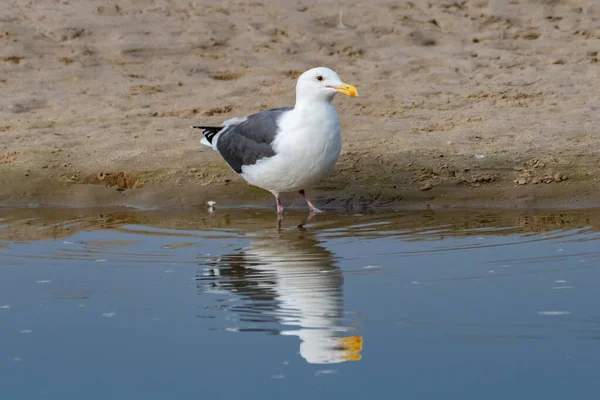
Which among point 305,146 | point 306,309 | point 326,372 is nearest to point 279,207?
point 305,146

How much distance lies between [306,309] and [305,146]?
2288 millimetres

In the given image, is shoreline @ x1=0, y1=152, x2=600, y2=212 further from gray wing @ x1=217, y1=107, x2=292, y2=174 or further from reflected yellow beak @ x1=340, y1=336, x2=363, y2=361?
reflected yellow beak @ x1=340, y1=336, x2=363, y2=361

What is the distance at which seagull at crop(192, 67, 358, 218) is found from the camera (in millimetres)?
7281

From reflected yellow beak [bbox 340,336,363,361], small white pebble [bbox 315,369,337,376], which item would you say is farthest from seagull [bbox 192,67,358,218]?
small white pebble [bbox 315,369,337,376]

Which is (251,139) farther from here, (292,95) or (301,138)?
(292,95)

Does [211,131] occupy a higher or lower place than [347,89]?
lower

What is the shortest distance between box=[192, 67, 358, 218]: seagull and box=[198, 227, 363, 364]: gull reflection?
22.1 inches

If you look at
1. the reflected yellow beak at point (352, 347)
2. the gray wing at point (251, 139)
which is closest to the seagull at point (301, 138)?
the gray wing at point (251, 139)

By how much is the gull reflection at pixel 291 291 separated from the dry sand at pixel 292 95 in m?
1.79

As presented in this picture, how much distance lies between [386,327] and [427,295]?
57cm

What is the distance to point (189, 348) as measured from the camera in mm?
4602

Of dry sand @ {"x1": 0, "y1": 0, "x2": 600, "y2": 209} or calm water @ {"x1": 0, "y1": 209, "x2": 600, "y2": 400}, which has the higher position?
dry sand @ {"x1": 0, "y1": 0, "x2": 600, "y2": 209}

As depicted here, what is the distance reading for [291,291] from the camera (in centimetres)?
546

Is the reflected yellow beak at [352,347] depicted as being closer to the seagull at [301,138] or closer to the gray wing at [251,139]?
the seagull at [301,138]
